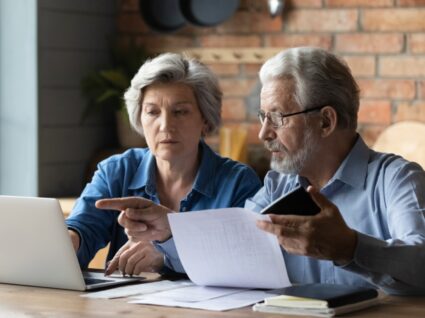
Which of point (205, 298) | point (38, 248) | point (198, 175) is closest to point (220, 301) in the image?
point (205, 298)

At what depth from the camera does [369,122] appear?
14.1 ft

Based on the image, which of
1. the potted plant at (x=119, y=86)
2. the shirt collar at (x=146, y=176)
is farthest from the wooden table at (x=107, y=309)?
the potted plant at (x=119, y=86)

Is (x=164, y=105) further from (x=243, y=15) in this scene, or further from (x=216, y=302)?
(x=243, y=15)

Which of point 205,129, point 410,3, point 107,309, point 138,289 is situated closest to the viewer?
point 107,309

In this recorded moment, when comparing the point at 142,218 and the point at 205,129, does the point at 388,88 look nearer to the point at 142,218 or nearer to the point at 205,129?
the point at 205,129

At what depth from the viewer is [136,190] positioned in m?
3.14

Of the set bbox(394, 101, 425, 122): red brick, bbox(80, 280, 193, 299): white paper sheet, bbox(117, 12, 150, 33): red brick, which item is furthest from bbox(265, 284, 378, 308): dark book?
bbox(117, 12, 150, 33): red brick

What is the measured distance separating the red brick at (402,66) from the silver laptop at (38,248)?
6.64ft

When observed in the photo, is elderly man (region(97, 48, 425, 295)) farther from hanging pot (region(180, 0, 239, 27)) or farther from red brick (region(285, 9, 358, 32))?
hanging pot (region(180, 0, 239, 27))

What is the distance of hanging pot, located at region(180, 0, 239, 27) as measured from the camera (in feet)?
14.9

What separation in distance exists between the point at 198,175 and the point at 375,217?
72cm

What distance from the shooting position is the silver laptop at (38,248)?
2426mm

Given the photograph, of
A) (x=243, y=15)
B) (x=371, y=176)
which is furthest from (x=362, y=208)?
(x=243, y=15)

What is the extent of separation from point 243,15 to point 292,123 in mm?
2006
